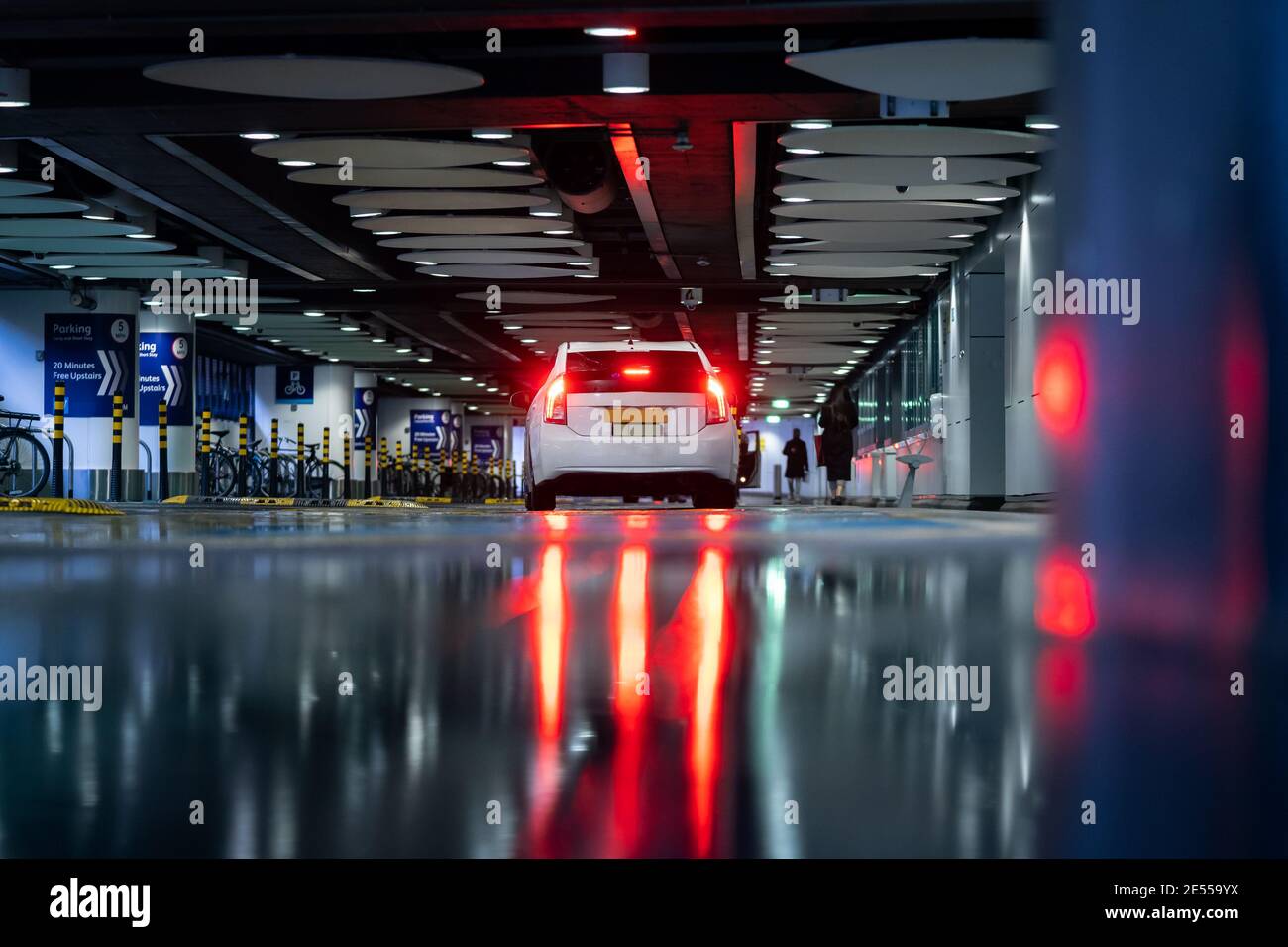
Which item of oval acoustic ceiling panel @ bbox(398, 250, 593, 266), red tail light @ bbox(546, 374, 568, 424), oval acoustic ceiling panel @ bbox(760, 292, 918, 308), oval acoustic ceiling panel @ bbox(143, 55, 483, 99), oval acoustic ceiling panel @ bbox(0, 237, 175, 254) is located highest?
oval acoustic ceiling panel @ bbox(0, 237, 175, 254)

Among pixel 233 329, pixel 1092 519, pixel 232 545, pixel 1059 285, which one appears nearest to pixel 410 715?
pixel 1092 519

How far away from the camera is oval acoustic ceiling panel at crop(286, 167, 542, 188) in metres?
17.8

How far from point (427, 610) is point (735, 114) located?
39.6 feet

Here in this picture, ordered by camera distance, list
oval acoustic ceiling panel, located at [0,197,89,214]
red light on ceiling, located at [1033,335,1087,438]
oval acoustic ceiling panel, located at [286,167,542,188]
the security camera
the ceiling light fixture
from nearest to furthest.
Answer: red light on ceiling, located at [1033,335,1087,438], the ceiling light fixture, oval acoustic ceiling panel, located at [286,167,542,188], oval acoustic ceiling panel, located at [0,197,89,214], the security camera

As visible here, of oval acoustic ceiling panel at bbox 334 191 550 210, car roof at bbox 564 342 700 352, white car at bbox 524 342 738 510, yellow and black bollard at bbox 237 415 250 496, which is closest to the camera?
white car at bbox 524 342 738 510

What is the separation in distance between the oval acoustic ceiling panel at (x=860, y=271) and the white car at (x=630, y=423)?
508 inches

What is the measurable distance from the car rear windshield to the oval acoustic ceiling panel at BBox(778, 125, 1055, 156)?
3394 millimetres

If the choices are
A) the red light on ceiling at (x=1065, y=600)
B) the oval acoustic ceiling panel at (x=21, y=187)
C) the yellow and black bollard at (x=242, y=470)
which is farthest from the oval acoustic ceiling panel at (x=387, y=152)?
the red light on ceiling at (x=1065, y=600)

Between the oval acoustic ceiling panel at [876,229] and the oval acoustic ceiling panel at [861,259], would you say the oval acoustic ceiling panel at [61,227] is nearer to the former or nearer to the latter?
the oval acoustic ceiling panel at [876,229]

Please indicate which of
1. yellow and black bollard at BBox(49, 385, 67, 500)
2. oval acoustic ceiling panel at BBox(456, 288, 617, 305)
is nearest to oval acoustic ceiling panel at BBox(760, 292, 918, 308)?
oval acoustic ceiling panel at BBox(456, 288, 617, 305)

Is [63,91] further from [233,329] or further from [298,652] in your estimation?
[233,329]

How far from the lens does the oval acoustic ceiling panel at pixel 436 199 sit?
1903 cm

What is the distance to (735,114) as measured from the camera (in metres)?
15.1

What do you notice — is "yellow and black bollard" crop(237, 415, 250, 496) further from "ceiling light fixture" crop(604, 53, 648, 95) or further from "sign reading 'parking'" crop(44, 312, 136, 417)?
"ceiling light fixture" crop(604, 53, 648, 95)
